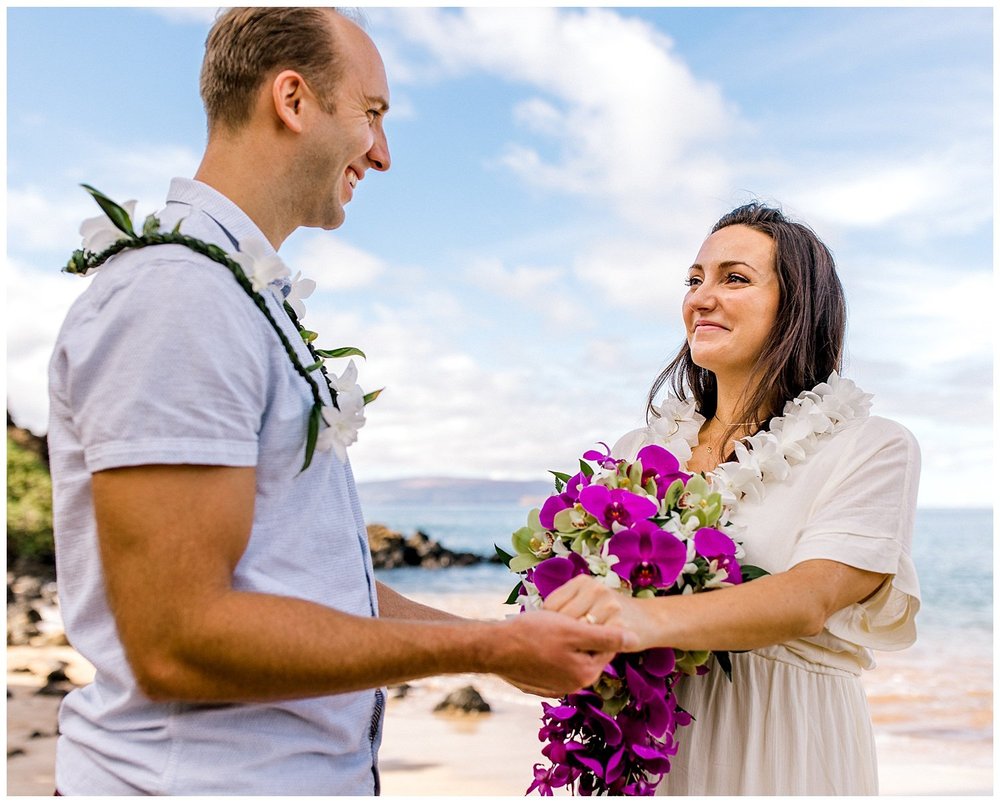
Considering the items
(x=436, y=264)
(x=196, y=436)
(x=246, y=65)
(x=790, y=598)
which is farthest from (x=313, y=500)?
(x=436, y=264)

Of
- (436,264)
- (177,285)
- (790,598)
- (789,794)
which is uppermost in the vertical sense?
(436,264)

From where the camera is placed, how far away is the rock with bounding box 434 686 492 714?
11023mm

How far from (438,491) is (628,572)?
27.5m

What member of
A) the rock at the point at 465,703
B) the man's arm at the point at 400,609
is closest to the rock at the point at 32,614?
the rock at the point at 465,703

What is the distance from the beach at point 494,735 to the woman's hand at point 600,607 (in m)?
6.31

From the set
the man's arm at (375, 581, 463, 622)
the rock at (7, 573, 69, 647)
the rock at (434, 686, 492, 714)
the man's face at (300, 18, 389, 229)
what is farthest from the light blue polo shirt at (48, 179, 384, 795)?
the rock at (7, 573, 69, 647)

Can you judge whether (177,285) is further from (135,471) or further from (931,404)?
(931,404)

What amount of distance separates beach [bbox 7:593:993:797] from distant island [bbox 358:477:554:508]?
15686mm

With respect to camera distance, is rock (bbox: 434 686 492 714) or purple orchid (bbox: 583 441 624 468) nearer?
purple orchid (bbox: 583 441 624 468)

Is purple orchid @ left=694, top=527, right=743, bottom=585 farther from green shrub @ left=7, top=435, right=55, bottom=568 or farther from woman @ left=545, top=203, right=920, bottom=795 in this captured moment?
green shrub @ left=7, top=435, right=55, bottom=568

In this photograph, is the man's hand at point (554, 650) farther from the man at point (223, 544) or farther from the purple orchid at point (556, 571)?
the purple orchid at point (556, 571)

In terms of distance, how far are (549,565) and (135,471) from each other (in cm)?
117

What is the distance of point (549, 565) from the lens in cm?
255

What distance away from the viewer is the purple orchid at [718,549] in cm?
250
